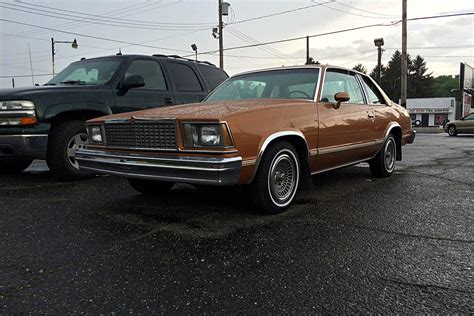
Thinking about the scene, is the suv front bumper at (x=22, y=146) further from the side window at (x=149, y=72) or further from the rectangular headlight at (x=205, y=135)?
the rectangular headlight at (x=205, y=135)

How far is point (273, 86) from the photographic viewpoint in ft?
15.5

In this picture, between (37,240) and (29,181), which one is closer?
(37,240)

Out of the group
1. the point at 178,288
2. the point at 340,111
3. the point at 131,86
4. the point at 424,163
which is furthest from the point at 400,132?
the point at 178,288

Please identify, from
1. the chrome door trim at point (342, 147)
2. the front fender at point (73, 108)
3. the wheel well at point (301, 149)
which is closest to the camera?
the wheel well at point (301, 149)

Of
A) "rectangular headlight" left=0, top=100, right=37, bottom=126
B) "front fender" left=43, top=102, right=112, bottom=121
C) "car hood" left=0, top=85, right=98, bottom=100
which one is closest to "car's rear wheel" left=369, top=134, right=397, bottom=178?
"front fender" left=43, top=102, right=112, bottom=121

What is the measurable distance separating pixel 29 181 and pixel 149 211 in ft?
8.78

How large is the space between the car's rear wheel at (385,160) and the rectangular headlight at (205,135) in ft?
10.7

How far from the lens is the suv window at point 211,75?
280 inches

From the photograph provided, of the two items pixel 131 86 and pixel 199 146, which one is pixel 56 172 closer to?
pixel 131 86

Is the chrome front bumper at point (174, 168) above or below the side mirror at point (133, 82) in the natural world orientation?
below

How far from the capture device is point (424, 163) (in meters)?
7.41

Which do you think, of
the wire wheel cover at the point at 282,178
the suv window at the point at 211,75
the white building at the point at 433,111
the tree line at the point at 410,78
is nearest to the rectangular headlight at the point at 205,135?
the wire wheel cover at the point at 282,178

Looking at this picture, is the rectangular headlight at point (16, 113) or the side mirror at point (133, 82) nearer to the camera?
the rectangular headlight at point (16, 113)

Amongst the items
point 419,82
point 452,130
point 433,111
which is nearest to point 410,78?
point 419,82
